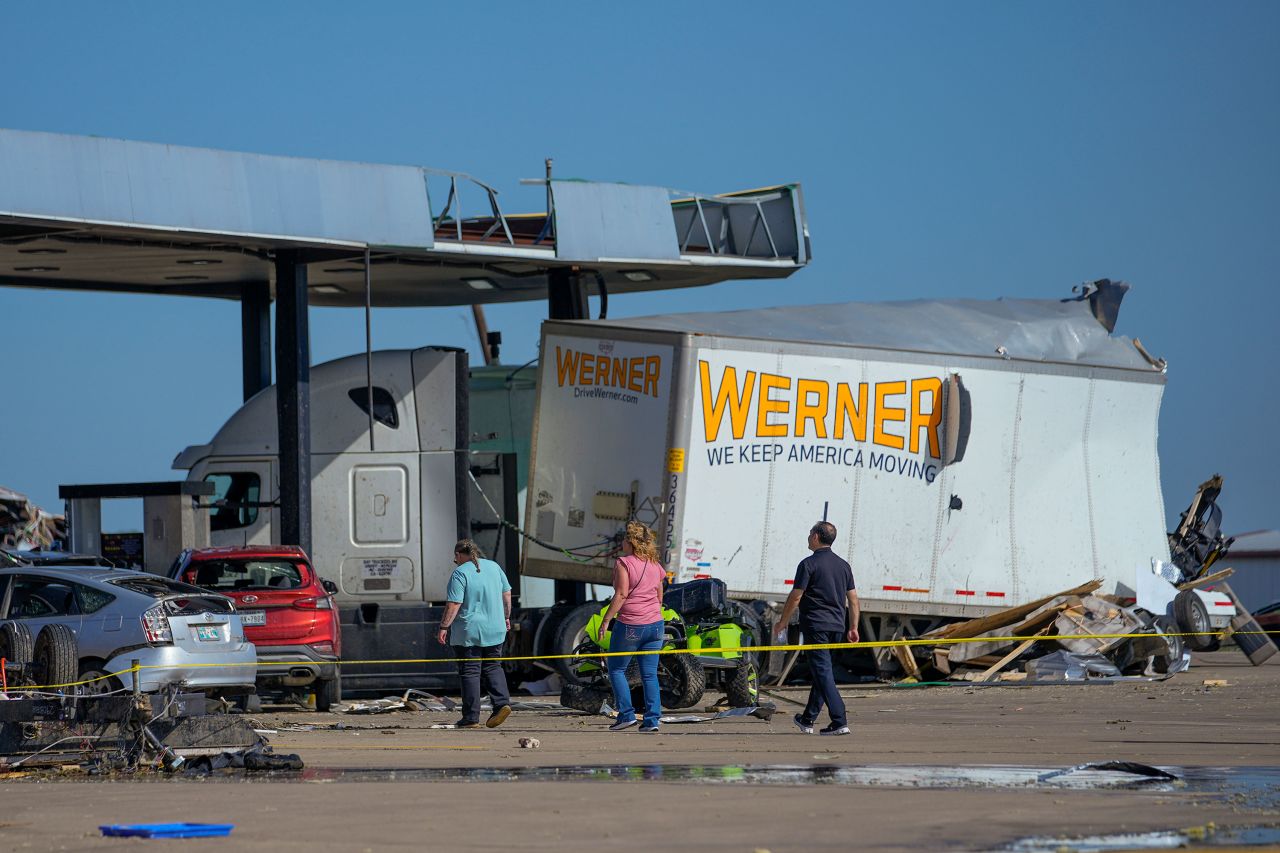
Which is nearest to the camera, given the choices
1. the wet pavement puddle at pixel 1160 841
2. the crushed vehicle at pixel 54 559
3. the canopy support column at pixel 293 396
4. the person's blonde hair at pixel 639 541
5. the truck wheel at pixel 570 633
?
the wet pavement puddle at pixel 1160 841

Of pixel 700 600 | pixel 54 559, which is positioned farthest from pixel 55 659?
pixel 700 600

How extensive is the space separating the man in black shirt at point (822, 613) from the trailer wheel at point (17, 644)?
5.81 meters

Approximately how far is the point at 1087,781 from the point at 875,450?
481 inches

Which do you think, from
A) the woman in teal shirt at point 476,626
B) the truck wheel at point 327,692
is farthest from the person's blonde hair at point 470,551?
the truck wheel at point 327,692

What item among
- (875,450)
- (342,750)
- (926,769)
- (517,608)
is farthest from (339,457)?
(926,769)

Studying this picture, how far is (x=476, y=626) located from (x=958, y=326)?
9931 mm

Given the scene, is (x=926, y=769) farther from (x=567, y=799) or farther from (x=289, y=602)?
(x=289, y=602)

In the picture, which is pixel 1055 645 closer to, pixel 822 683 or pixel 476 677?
pixel 476 677

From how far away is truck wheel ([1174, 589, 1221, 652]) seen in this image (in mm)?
24453

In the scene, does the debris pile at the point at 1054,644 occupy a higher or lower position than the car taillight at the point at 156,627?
lower

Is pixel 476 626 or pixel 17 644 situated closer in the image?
pixel 17 644

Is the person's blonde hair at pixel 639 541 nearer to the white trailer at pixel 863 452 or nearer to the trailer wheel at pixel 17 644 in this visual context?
the trailer wheel at pixel 17 644

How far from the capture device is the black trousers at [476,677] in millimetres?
16703

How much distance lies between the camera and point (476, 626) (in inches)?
660
